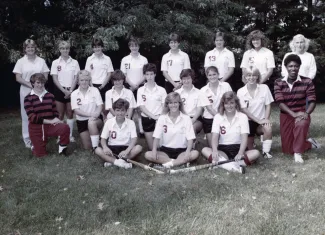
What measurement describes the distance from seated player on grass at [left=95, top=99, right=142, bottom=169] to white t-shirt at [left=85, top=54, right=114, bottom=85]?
5.71 ft

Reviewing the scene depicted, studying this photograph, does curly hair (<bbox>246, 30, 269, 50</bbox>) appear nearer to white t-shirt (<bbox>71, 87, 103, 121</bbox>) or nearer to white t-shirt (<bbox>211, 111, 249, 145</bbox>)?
white t-shirt (<bbox>211, 111, 249, 145</bbox>)

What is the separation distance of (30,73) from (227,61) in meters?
3.57

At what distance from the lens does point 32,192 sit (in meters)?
4.81

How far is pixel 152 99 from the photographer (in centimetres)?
687

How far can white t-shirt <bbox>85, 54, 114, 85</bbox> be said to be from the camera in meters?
7.56

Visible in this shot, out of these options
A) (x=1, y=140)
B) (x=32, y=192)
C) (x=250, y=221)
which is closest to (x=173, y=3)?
(x=1, y=140)

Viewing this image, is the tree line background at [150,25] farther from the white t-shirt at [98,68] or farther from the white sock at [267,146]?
the white sock at [267,146]

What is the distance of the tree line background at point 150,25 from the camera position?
12.2m

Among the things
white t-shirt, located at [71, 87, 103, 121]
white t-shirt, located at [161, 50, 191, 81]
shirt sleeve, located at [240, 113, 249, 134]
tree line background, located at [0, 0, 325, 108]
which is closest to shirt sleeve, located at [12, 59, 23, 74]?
white t-shirt, located at [71, 87, 103, 121]

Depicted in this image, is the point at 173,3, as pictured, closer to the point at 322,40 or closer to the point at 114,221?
the point at 322,40

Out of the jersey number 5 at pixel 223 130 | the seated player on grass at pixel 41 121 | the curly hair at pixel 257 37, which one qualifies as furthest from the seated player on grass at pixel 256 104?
the seated player on grass at pixel 41 121

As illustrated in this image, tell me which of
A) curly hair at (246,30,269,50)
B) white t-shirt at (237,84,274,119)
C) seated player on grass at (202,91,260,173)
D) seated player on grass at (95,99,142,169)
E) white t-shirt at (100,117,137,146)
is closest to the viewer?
seated player on grass at (202,91,260,173)

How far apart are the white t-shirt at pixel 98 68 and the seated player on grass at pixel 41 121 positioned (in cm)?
114

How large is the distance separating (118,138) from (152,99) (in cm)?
110
